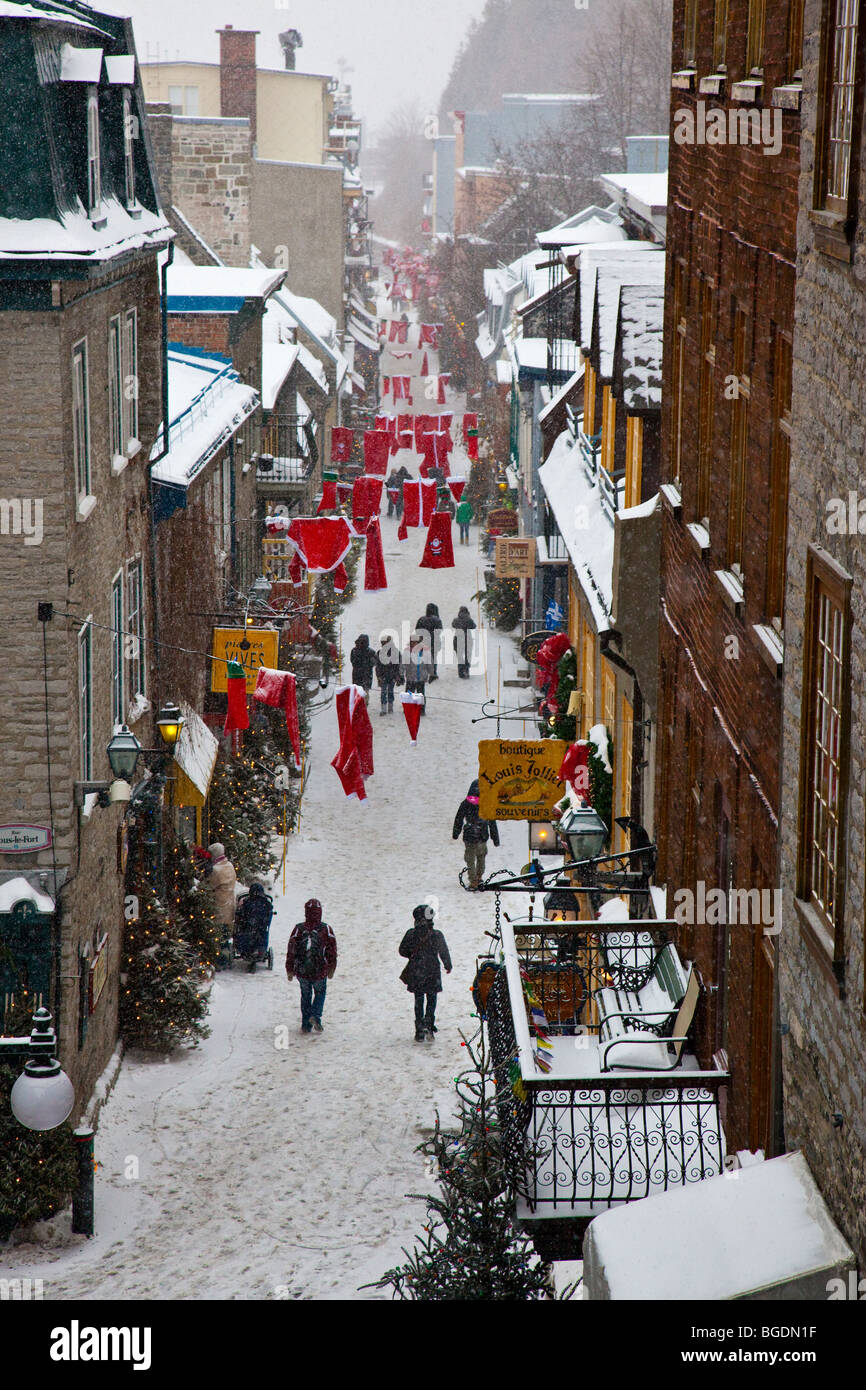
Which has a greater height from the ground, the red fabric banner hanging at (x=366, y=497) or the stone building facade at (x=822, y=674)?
the stone building facade at (x=822, y=674)

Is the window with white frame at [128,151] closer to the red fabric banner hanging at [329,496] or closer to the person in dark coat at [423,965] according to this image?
the person in dark coat at [423,965]

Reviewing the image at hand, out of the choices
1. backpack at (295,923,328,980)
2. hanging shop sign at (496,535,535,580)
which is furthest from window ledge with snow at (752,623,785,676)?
hanging shop sign at (496,535,535,580)

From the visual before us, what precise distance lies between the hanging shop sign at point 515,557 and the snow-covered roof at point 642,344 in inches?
607

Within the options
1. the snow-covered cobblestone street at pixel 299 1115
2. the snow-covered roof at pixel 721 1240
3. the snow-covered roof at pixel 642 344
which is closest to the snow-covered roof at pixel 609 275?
the snow-covered roof at pixel 642 344

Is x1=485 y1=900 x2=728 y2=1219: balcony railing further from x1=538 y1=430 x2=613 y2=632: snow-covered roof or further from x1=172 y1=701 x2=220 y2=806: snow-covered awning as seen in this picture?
x1=172 y1=701 x2=220 y2=806: snow-covered awning

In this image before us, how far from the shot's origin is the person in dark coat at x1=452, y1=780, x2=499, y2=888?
2073cm

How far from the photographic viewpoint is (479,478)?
47281mm

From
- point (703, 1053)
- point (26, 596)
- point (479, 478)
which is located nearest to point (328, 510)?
point (479, 478)

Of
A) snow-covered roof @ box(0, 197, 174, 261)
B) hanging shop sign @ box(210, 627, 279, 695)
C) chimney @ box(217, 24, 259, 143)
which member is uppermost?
chimney @ box(217, 24, 259, 143)

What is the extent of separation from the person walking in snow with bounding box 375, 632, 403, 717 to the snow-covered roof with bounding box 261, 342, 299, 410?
590cm

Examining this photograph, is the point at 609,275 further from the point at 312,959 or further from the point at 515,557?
the point at 515,557

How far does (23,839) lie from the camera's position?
1330 cm

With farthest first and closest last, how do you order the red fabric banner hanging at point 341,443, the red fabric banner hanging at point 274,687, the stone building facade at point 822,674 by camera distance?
the red fabric banner hanging at point 341,443 < the red fabric banner hanging at point 274,687 < the stone building facade at point 822,674

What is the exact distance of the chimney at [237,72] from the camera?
47.1 meters
